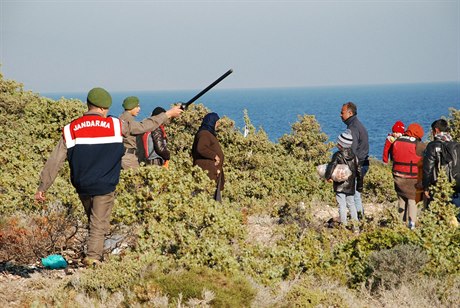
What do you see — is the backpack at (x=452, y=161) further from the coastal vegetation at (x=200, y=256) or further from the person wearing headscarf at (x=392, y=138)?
the person wearing headscarf at (x=392, y=138)

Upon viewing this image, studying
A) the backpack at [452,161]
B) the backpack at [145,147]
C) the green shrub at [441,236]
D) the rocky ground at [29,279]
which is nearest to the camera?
the rocky ground at [29,279]

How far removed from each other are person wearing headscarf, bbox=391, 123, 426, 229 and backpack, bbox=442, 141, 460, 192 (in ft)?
3.78

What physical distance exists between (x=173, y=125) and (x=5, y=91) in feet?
31.4

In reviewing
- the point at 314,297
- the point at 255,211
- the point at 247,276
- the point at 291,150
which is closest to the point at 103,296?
the point at 247,276

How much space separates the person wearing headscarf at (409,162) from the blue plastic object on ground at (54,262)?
5.26m

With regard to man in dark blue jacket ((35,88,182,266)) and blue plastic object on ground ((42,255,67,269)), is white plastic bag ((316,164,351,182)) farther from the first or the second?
blue plastic object on ground ((42,255,67,269))

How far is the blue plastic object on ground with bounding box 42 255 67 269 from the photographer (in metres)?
7.89

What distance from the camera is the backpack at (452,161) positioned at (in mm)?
8945

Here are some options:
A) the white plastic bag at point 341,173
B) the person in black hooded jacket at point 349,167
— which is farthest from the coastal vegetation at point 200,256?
the white plastic bag at point 341,173

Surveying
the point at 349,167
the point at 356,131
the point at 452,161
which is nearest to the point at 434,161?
the point at 452,161

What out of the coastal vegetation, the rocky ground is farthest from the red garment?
the rocky ground

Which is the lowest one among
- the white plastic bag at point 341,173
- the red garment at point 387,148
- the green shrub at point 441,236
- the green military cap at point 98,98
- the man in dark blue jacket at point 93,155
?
the green shrub at point 441,236

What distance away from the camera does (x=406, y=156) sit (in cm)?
1031

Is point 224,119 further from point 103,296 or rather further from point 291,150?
point 103,296
